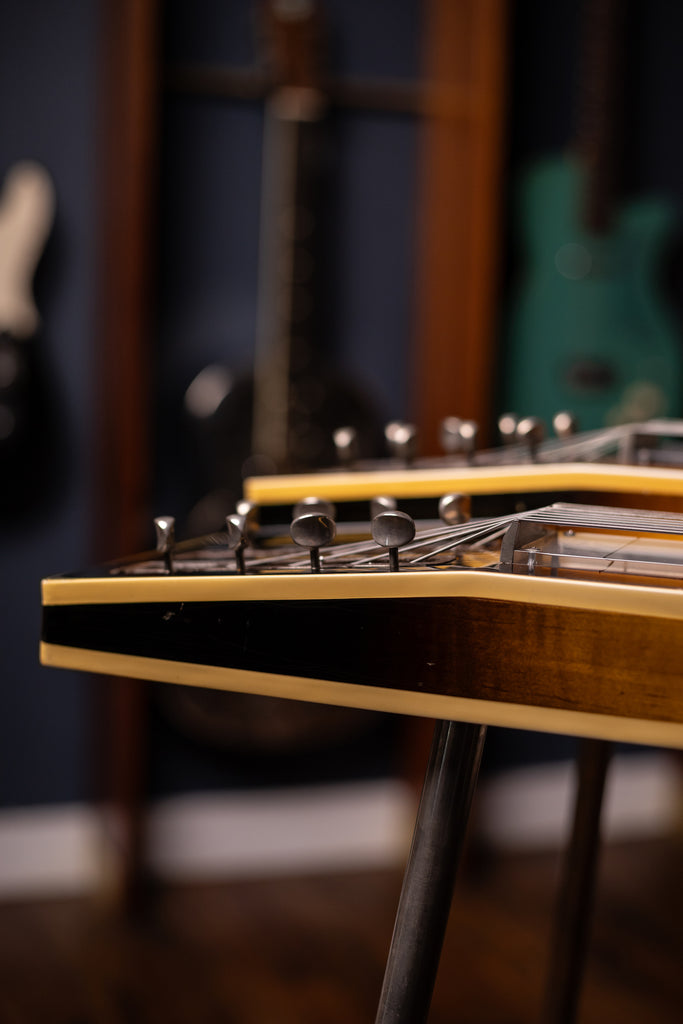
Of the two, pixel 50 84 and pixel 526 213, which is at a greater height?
pixel 50 84

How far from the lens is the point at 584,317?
2.22 metres

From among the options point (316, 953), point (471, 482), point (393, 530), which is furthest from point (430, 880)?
point (316, 953)

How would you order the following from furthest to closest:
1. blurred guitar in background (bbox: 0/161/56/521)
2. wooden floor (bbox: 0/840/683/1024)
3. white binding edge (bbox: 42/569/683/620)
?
blurred guitar in background (bbox: 0/161/56/521)
wooden floor (bbox: 0/840/683/1024)
white binding edge (bbox: 42/569/683/620)

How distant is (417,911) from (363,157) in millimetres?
1782

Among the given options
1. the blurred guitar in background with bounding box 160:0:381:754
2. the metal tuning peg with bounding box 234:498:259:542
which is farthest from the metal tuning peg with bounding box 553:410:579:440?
the blurred guitar in background with bounding box 160:0:381:754

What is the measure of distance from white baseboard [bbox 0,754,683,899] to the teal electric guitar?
830mm

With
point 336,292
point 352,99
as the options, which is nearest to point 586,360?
point 336,292

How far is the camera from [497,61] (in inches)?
82.5

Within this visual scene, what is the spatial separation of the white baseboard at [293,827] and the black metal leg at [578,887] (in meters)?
1.06

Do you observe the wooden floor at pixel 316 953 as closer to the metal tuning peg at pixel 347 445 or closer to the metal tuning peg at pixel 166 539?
the metal tuning peg at pixel 347 445

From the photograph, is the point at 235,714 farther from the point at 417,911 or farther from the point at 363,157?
the point at 417,911

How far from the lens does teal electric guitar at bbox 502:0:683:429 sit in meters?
2.22

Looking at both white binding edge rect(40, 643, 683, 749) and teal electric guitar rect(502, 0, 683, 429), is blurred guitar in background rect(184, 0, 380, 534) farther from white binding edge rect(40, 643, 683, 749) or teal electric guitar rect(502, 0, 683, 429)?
white binding edge rect(40, 643, 683, 749)

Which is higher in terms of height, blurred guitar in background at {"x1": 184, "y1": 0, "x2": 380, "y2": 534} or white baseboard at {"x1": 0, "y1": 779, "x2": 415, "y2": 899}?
blurred guitar in background at {"x1": 184, "y1": 0, "x2": 380, "y2": 534}
